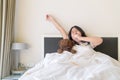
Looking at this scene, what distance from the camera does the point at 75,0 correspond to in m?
2.81

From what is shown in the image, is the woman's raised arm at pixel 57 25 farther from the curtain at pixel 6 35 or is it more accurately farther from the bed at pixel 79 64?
the curtain at pixel 6 35

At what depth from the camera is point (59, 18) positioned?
2.83 metres

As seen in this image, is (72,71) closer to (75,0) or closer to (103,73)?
(103,73)

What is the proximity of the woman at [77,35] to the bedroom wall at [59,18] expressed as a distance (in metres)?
0.07

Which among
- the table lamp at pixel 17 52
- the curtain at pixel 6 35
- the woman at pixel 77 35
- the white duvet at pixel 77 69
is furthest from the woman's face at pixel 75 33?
the curtain at pixel 6 35

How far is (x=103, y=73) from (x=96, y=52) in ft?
2.61

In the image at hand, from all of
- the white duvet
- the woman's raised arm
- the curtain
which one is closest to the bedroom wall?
the woman's raised arm

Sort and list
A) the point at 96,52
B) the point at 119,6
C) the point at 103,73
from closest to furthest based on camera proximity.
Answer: the point at 103,73 < the point at 96,52 < the point at 119,6

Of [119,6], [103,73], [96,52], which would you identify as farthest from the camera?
[119,6]

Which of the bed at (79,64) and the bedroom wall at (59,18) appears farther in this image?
the bedroom wall at (59,18)

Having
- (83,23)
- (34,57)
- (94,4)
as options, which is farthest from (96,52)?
(34,57)

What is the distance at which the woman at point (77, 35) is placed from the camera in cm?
256

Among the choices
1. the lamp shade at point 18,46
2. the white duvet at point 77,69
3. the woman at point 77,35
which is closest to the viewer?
the white duvet at point 77,69

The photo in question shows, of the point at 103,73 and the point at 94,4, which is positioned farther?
the point at 94,4
